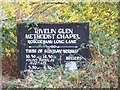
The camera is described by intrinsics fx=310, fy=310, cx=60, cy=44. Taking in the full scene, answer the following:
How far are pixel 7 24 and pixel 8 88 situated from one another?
2.11 ft

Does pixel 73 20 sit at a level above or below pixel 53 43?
above

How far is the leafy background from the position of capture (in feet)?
9.96

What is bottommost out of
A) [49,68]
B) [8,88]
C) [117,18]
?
[8,88]

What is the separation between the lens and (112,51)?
10.1 feet

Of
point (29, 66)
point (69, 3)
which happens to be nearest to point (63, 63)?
point (29, 66)

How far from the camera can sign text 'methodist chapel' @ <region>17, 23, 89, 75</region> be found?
3041mm

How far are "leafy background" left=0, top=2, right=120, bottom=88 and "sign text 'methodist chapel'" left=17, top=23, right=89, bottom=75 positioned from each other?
60 millimetres

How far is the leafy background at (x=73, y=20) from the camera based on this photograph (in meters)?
3.04

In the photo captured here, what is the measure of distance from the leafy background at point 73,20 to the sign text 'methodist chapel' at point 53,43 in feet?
0.20

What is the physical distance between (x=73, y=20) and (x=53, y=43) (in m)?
0.30

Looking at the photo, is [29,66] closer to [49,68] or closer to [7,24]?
[49,68]

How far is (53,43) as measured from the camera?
120 inches

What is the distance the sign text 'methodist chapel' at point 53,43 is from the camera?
9.98 feet

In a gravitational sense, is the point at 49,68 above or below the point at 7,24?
below
